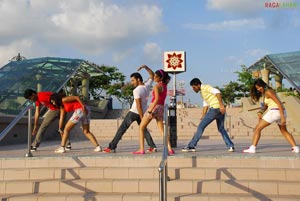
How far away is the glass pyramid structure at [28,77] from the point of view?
12874mm

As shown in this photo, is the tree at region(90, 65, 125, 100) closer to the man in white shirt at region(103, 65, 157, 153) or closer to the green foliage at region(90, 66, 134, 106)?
the green foliage at region(90, 66, 134, 106)

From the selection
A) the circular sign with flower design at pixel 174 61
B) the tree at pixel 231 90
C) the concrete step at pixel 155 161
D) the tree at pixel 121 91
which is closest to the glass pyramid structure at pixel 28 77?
the circular sign with flower design at pixel 174 61

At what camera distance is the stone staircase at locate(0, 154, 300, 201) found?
4.63 meters

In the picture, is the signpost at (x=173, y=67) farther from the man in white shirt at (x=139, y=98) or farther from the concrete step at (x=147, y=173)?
the concrete step at (x=147, y=173)

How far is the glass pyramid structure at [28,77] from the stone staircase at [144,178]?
7.13 meters

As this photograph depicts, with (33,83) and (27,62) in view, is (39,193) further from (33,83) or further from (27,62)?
(27,62)

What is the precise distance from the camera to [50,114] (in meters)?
7.61

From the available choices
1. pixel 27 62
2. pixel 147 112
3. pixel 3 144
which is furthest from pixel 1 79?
pixel 147 112

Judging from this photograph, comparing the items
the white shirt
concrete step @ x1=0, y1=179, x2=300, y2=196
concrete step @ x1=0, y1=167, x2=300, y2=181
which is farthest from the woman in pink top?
concrete step @ x1=0, y1=179, x2=300, y2=196

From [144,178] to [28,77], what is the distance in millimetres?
13352

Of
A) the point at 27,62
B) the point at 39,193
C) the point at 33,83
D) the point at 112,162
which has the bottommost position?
the point at 39,193

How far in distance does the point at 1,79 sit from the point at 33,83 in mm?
1560

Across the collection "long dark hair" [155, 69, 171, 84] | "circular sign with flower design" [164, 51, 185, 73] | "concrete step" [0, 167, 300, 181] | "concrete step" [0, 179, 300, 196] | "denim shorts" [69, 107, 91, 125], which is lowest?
"concrete step" [0, 179, 300, 196]

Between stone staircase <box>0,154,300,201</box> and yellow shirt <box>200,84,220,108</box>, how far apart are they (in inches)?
63.2
